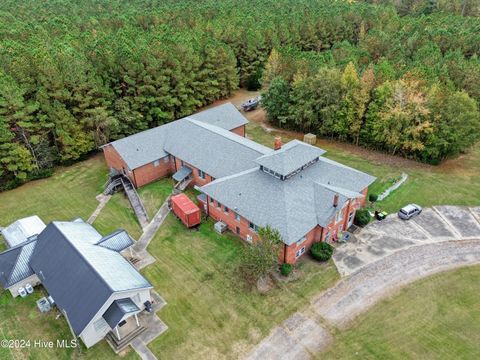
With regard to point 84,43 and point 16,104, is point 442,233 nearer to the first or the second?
point 16,104

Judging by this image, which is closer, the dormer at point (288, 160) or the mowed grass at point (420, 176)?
the dormer at point (288, 160)

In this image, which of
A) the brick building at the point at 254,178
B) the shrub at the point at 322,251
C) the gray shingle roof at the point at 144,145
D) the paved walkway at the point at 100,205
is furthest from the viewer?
the gray shingle roof at the point at 144,145

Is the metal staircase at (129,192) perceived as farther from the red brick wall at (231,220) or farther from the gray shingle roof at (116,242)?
the red brick wall at (231,220)

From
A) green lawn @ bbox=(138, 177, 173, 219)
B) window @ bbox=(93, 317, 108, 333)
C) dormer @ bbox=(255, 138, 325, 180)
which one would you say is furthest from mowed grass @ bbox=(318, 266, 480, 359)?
green lawn @ bbox=(138, 177, 173, 219)

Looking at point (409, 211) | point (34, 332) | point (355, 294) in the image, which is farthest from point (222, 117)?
point (34, 332)

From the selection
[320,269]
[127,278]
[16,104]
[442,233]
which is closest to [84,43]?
[16,104]

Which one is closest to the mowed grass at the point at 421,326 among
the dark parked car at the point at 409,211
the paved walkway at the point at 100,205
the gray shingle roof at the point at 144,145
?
the dark parked car at the point at 409,211

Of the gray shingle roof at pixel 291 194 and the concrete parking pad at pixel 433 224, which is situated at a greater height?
the gray shingle roof at pixel 291 194
